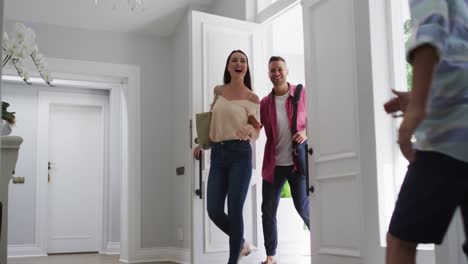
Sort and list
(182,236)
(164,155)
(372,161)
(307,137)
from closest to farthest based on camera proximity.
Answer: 1. (372,161)
2. (307,137)
3. (182,236)
4. (164,155)

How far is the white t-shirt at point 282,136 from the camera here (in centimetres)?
370

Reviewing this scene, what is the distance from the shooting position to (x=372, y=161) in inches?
114

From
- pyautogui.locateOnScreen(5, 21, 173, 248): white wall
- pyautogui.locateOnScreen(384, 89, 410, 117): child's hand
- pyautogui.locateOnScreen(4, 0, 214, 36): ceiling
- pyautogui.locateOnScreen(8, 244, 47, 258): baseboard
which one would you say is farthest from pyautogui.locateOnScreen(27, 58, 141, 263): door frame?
pyautogui.locateOnScreen(384, 89, 410, 117): child's hand

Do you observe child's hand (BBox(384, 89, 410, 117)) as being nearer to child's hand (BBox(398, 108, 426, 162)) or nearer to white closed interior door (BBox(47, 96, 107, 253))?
child's hand (BBox(398, 108, 426, 162))

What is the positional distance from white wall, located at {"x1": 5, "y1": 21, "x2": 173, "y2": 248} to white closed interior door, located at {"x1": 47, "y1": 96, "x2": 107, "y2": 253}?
2.26m

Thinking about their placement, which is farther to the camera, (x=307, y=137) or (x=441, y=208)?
(x=307, y=137)

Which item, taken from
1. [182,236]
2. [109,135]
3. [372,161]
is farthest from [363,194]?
[109,135]

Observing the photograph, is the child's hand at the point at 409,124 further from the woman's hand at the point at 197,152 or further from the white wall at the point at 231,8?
the white wall at the point at 231,8

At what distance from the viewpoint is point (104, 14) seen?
16.8 feet

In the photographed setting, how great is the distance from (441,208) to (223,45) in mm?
3379

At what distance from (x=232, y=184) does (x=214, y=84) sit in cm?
119

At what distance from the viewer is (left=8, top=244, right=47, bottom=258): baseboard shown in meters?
6.61

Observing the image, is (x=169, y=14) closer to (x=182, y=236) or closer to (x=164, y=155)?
(x=164, y=155)

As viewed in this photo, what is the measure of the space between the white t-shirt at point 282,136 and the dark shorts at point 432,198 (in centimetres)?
269
